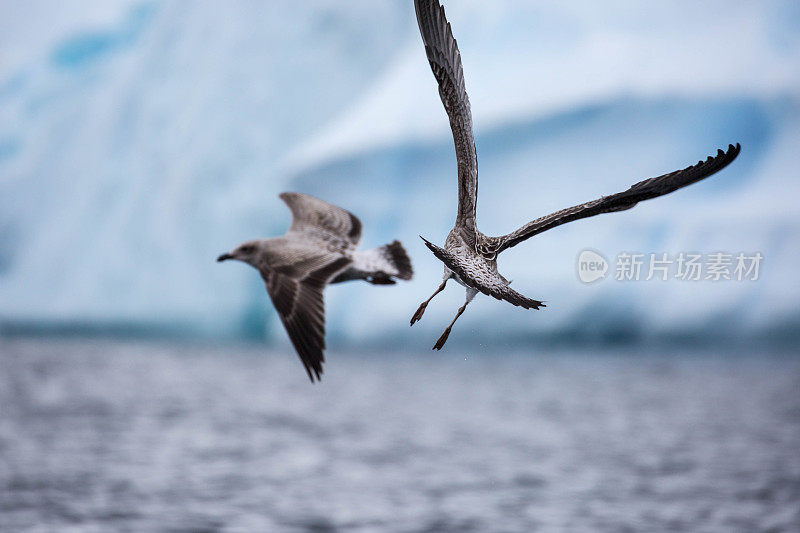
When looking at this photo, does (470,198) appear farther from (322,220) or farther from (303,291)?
(322,220)

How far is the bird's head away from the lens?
2.18m

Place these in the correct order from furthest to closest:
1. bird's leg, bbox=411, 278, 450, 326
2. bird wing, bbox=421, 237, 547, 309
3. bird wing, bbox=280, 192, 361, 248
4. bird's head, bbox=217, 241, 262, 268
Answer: bird wing, bbox=280, 192, 361, 248 < bird's head, bbox=217, 241, 262, 268 < bird's leg, bbox=411, 278, 450, 326 < bird wing, bbox=421, 237, 547, 309

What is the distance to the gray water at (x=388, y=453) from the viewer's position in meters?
50.0

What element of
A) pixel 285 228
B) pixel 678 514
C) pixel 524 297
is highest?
pixel 678 514

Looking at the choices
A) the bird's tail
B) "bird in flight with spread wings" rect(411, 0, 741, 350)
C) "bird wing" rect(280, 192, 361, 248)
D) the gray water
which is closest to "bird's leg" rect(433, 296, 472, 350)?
"bird in flight with spread wings" rect(411, 0, 741, 350)

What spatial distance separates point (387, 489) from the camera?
186 feet

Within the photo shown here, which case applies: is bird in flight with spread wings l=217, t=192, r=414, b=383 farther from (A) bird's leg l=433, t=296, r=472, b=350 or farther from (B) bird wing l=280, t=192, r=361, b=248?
(A) bird's leg l=433, t=296, r=472, b=350

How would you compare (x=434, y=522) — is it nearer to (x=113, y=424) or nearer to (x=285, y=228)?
(x=113, y=424)

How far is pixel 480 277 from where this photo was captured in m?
1.56

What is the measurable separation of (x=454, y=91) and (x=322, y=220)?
106 centimetres

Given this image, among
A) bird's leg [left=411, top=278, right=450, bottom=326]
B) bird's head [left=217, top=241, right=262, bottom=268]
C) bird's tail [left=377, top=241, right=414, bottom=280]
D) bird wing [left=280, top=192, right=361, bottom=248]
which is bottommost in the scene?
bird's leg [left=411, top=278, right=450, bottom=326]

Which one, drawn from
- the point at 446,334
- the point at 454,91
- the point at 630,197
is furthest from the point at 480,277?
the point at 454,91

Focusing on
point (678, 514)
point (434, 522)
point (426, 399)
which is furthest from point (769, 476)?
point (426, 399)

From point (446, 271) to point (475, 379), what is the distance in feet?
339
